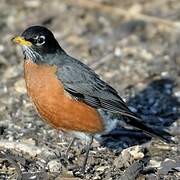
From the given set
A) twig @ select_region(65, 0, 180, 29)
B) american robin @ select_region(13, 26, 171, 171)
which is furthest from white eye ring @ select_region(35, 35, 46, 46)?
twig @ select_region(65, 0, 180, 29)

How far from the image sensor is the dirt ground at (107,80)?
7.25 meters

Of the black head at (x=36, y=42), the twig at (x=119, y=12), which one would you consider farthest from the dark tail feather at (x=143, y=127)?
the twig at (x=119, y=12)

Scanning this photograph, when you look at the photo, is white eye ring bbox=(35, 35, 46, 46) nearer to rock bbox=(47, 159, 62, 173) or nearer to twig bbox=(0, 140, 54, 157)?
twig bbox=(0, 140, 54, 157)

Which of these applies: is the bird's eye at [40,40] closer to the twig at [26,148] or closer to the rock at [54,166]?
the twig at [26,148]

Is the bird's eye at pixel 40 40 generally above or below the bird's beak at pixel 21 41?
above

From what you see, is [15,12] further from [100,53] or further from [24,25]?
[100,53]

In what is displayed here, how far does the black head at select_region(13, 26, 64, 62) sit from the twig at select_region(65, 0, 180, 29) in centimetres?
387

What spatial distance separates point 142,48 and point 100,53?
0.68 m

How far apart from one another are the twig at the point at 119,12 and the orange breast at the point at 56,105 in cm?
406

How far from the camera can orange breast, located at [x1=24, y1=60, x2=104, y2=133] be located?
23.4 feet

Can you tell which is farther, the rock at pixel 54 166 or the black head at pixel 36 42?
the black head at pixel 36 42

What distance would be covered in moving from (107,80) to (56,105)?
252 centimetres

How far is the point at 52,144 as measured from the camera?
25.6 ft

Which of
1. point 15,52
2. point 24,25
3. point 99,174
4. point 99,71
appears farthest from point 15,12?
point 99,174
